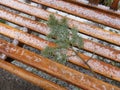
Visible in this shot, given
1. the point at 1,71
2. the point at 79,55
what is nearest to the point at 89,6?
the point at 79,55

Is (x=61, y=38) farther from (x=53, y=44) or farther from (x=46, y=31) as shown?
(x=46, y=31)

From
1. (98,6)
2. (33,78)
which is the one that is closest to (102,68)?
(33,78)

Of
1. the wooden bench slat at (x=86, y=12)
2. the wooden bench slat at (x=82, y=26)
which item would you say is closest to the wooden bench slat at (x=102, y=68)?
the wooden bench slat at (x=82, y=26)

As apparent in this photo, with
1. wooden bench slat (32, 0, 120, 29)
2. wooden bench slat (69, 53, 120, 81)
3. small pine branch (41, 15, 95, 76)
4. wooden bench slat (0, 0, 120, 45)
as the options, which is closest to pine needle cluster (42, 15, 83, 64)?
small pine branch (41, 15, 95, 76)

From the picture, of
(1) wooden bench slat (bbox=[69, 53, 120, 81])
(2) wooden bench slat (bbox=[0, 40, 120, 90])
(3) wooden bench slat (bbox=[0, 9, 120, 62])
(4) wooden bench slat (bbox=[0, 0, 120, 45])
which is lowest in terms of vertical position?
(2) wooden bench slat (bbox=[0, 40, 120, 90])

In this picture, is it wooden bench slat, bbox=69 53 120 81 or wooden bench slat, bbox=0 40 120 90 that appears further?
wooden bench slat, bbox=69 53 120 81

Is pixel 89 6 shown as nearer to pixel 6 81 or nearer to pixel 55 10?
pixel 55 10

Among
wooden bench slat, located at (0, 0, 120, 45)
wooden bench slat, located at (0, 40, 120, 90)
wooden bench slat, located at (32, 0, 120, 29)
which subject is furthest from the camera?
wooden bench slat, located at (32, 0, 120, 29)

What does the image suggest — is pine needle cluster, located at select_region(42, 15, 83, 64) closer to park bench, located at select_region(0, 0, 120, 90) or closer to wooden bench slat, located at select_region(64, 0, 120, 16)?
park bench, located at select_region(0, 0, 120, 90)

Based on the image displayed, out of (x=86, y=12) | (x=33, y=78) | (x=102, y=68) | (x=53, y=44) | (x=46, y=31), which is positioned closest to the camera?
(x=33, y=78)
